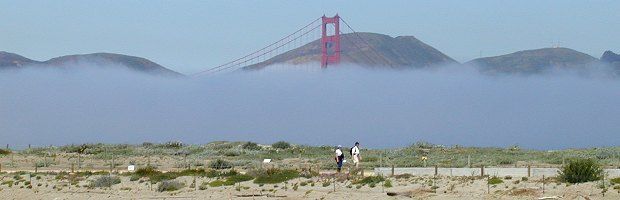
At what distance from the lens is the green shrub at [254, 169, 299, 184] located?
4412cm

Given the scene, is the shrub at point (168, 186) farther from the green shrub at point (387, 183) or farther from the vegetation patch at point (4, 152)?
the vegetation patch at point (4, 152)

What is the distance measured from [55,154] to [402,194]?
35.9 m

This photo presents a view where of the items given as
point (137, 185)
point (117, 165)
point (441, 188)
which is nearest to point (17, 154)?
point (117, 165)

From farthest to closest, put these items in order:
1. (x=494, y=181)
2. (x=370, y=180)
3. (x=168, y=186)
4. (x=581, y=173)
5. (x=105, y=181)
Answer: (x=105, y=181)
(x=168, y=186)
(x=370, y=180)
(x=494, y=181)
(x=581, y=173)

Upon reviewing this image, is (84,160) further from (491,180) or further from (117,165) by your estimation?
(491,180)

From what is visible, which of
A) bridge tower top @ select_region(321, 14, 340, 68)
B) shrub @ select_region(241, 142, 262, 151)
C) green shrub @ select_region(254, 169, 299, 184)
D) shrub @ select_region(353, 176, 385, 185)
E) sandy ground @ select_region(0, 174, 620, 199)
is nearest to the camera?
sandy ground @ select_region(0, 174, 620, 199)

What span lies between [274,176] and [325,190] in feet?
13.6

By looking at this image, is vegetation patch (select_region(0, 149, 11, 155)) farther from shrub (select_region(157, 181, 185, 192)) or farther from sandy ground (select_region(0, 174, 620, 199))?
shrub (select_region(157, 181, 185, 192))

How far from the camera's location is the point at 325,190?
135 feet

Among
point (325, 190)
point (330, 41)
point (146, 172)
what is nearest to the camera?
point (325, 190)

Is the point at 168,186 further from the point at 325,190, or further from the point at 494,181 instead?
the point at 494,181

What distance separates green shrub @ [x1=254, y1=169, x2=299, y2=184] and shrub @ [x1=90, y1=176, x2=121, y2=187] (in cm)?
550

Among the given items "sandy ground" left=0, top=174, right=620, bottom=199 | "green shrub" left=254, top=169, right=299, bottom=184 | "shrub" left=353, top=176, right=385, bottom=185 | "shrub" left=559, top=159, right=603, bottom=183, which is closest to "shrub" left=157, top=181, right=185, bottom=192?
"sandy ground" left=0, top=174, right=620, bottom=199

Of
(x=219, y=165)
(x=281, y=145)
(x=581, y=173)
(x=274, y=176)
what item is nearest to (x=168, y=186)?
(x=274, y=176)
